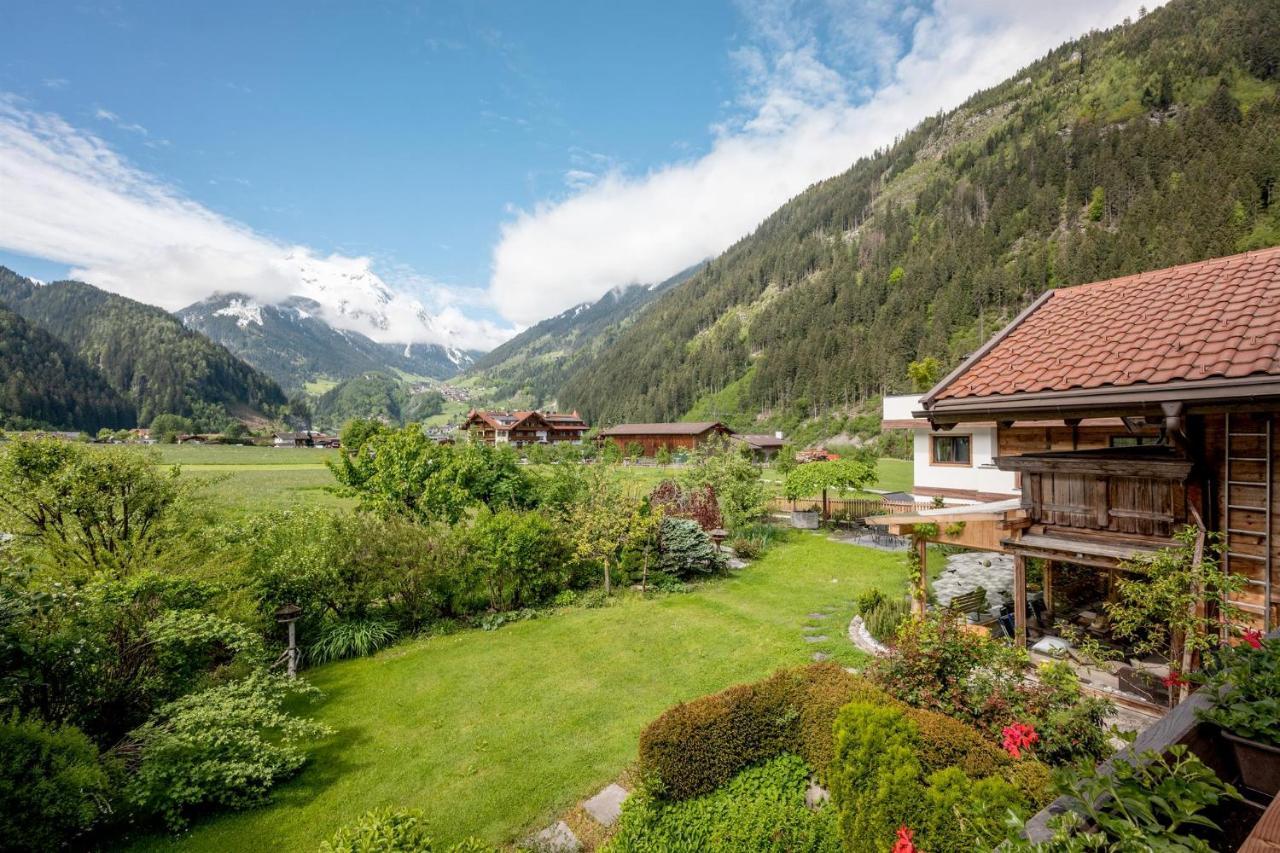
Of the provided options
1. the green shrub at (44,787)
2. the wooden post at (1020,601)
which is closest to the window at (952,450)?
the wooden post at (1020,601)

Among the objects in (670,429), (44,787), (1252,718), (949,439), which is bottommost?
(44,787)

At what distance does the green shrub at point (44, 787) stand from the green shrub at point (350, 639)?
5.29 metres

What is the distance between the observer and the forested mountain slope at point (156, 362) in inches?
Result: 5339

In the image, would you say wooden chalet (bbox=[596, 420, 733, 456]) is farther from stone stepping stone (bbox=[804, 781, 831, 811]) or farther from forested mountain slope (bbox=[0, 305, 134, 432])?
forested mountain slope (bbox=[0, 305, 134, 432])

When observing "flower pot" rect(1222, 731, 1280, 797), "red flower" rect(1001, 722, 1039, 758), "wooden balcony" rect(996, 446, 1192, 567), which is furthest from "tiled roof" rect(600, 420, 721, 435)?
"flower pot" rect(1222, 731, 1280, 797)

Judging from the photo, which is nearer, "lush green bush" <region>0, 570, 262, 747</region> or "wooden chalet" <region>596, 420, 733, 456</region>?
"lush green bush" <region>0, 570, 262, 747</region>

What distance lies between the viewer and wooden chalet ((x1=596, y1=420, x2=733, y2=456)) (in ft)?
230

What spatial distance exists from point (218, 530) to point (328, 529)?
72.0 inches

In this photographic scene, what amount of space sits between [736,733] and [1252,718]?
4.32 meters

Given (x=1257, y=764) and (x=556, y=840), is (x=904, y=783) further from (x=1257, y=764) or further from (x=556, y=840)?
(x=556, y=840)

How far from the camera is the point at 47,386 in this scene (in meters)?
105

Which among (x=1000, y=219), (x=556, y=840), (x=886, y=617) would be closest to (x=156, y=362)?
(x=556, y=840)

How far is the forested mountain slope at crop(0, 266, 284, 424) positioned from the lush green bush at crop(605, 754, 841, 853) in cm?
17303

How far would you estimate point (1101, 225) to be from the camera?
76438 mm
